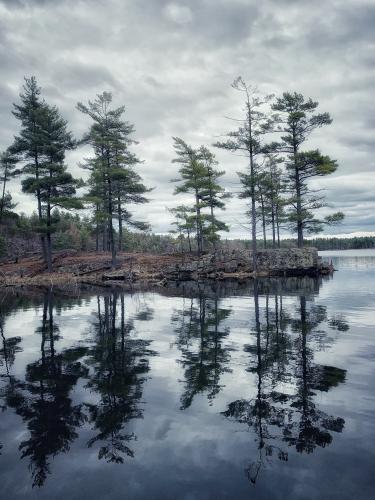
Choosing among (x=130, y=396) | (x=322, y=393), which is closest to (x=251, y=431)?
(x=322, y=393)

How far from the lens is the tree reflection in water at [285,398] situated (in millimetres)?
4168

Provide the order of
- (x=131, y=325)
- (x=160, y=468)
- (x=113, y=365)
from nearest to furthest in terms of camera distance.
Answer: (x=160, y=468) → (x=113, y=365) → (x=131, y=325)

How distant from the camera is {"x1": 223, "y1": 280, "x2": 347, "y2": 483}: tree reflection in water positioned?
4.17 metres

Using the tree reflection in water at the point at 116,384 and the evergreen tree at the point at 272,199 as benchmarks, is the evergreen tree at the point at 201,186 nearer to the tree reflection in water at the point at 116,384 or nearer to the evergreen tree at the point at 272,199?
the evergreen tree at the point at 272,199

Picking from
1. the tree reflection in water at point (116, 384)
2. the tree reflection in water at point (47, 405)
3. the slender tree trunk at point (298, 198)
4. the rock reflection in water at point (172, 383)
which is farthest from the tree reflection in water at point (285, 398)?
the slender tree trunk at point (298, 198)

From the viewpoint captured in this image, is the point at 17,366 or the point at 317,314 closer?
the point at 17,366

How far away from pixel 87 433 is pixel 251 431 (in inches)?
86.7

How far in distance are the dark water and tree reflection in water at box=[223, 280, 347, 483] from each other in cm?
2

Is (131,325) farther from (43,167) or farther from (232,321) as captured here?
(43,167)

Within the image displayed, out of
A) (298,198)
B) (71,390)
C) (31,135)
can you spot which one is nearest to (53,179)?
(31,135)

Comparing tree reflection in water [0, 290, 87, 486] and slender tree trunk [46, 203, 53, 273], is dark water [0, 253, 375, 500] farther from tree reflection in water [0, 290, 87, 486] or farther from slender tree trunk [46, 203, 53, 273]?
slender tree trunk [46, 203, 53, 273]

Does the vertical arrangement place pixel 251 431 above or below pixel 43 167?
below

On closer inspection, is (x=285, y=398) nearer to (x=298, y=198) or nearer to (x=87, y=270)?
(x=298, y=198)

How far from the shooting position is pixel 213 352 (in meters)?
8.09
